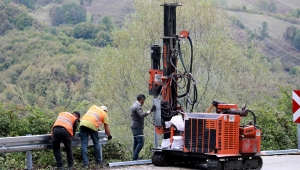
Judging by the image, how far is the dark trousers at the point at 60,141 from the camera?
13.3 meters

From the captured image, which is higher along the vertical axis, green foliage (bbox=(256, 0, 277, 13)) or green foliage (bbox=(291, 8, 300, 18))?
green foliage (bbox=(256, 0, 277, 13))

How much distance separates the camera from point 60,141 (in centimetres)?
1343

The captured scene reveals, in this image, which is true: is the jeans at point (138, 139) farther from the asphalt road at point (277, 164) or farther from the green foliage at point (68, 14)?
the green foliage at point (68, 14)

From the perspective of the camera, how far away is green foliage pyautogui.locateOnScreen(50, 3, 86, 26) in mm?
107062

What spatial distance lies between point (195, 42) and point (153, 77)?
73.5ft

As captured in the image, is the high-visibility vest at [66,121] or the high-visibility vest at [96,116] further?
the high-visibility vest at [96,116]

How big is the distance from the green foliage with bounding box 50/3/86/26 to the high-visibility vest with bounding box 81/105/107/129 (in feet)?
301

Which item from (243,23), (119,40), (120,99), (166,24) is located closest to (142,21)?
(119,40)

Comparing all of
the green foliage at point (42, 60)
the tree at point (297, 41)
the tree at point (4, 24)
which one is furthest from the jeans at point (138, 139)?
the tree at point (297, 41)

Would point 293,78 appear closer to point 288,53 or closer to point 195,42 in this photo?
point 288,53

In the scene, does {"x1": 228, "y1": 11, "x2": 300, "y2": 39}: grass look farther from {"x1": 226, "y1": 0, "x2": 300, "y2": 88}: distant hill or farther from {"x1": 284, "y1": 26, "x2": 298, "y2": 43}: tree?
{"x1": 284, "y1": 26, "x2": 298, "y2": 43}: tree

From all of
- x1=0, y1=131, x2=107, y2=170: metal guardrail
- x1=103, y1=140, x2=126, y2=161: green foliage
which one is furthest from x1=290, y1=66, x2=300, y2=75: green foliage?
x1=0, y1=131, x2=107, y2=170: metal guardrail

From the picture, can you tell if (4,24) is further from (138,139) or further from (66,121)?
(66,121)

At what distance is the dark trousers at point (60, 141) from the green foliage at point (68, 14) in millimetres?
92681
